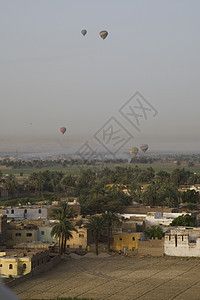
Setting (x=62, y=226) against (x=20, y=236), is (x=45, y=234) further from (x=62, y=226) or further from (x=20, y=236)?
Answer: (x=62, y=226)

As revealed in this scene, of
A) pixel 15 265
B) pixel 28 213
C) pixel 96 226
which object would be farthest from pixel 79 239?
pixel 28 213

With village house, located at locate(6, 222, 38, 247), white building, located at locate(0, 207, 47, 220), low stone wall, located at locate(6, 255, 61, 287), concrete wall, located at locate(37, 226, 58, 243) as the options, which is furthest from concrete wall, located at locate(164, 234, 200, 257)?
white building, located at locate(0, 207, 47, 220)

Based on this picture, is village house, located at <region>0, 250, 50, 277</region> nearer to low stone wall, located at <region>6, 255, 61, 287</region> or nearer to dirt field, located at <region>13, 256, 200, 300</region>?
low stone wall, located at <region>6, 255, 61, 287</region>

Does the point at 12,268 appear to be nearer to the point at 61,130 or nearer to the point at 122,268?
the point at 122,268

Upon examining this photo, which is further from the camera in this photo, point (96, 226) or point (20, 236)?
point (20, 236)

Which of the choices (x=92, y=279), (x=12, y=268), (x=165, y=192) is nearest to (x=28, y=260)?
(x=12, y=268)
